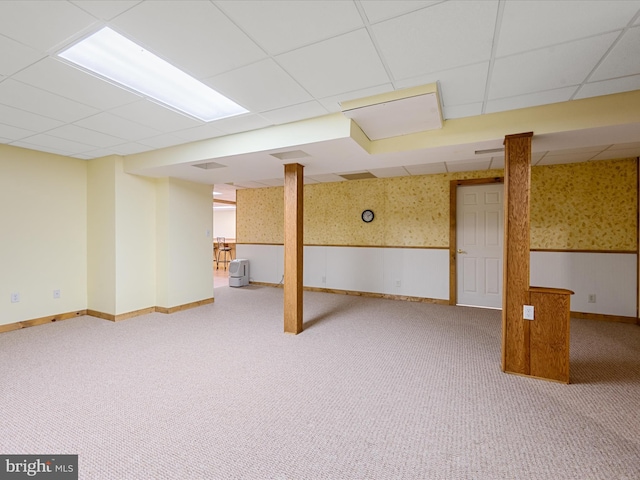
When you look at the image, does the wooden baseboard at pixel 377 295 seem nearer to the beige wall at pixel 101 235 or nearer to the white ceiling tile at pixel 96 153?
the beige wall at pixel 101 235

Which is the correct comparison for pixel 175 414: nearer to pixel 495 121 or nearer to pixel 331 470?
pixel 331 470

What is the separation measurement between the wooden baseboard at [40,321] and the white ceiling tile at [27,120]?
2.47m

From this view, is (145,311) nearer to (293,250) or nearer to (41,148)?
(41,148)

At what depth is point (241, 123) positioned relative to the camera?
10.1 feet

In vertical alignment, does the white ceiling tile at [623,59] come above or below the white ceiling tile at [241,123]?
above

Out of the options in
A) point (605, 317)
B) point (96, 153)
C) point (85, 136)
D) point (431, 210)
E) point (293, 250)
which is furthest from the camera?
point (431, 210)

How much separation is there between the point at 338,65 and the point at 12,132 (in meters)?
3.65

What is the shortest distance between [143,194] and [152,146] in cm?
110

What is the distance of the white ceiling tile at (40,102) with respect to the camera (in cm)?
234

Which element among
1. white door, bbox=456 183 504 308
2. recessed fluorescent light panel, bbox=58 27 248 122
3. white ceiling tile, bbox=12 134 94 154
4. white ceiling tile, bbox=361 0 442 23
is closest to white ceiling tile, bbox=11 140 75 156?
white ceiling tile, bbox=12 134 94 154

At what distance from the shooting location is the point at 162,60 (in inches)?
82.7

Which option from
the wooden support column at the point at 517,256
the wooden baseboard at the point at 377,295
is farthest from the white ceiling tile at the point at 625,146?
the wooden baseboard at the point at 377,295

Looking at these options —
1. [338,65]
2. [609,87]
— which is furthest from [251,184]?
[609,87]

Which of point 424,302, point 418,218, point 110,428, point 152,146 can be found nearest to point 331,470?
point 110,428
